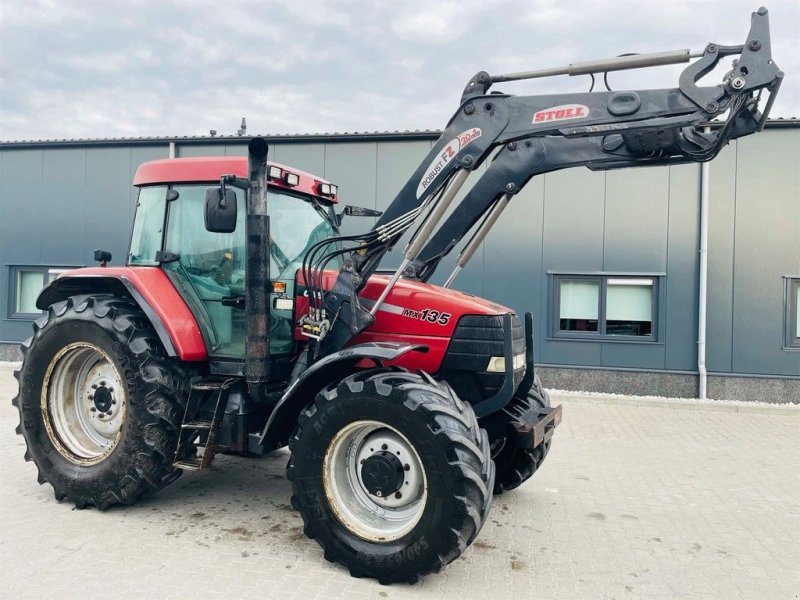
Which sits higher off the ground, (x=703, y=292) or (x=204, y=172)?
(x=204, y=172)

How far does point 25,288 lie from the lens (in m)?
12.7

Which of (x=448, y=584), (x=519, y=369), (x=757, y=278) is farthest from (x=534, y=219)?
(x=448, y=584)

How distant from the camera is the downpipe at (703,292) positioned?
9.85 metres

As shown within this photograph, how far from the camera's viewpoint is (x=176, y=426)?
4.39 m

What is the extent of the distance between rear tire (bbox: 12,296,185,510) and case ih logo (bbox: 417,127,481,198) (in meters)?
2.23

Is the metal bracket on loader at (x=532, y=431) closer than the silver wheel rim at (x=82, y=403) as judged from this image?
Yes

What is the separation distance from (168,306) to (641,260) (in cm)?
804

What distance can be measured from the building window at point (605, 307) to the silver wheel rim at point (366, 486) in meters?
7.26

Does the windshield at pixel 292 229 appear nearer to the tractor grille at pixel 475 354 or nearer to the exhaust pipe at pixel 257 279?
the exhaust pipe at pixel 257 279

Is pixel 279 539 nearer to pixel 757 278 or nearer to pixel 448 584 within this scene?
pixel 448 584

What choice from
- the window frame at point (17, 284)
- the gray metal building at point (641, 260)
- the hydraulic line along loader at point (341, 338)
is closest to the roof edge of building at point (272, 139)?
the gray metal building at point (641, 260)

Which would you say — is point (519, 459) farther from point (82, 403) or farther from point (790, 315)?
point (790, 315)

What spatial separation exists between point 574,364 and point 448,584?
24.2 feet

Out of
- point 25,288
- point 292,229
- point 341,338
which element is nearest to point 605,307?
point 292,229
